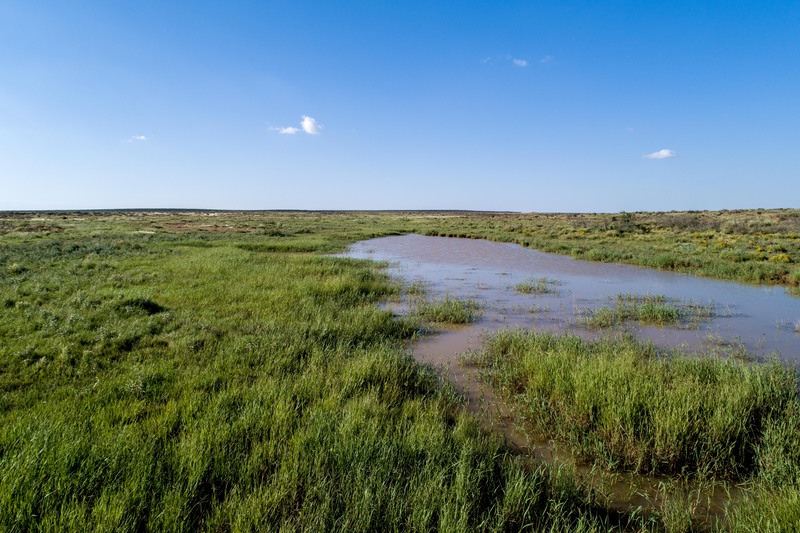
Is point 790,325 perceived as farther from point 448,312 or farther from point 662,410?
point 448,312

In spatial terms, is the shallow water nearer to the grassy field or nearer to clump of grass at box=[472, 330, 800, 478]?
clump of grass at box=[472, 330, 800, 478]

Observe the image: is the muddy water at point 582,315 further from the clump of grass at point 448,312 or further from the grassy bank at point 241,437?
the grassy bank at point 241,437

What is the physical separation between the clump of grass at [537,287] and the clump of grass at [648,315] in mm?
3063

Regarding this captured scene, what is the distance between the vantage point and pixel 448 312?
36.6ft

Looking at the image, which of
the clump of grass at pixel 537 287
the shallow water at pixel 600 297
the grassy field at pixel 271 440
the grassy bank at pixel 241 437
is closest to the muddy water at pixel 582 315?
the shallow water at pixel 600 297

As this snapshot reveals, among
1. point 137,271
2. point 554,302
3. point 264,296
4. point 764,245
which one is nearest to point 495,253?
point 554,302

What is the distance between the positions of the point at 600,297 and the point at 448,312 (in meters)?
7.14

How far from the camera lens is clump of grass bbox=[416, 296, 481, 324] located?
10.9 metres

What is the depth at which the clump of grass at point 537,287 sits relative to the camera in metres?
15.1

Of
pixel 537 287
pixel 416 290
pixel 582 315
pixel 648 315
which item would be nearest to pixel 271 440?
pixel 582 315

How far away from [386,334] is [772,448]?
22.5 ft

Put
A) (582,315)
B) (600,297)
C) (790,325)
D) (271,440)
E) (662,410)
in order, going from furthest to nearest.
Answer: (600,297) < (582,315) < (790,325) < (662,410) < (271,440)

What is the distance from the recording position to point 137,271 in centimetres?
1588

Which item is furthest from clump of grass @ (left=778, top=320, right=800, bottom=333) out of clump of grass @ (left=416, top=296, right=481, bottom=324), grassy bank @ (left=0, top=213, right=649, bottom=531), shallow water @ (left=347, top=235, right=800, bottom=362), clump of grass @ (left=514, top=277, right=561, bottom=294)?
grassy bank @ (left=0, top=213, right=649, bottom=531)
